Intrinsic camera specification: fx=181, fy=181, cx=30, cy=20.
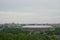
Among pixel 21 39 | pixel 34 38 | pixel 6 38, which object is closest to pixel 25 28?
pixel 34 38

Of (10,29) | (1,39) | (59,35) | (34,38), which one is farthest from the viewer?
(59,35)

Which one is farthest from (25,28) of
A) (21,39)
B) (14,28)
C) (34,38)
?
(21,39)

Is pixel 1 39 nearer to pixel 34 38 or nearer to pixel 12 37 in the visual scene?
pixel 12 37

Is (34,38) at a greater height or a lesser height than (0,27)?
lesser

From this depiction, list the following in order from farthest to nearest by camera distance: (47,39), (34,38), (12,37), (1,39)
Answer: (47,39), (34,38), (12,37), (1,39)

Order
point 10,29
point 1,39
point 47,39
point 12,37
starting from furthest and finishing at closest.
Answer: point 47,39, point 10,29, point 12,37, point 1,39

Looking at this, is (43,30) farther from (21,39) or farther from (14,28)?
(21,39)

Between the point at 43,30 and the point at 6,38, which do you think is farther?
the point at 43,30

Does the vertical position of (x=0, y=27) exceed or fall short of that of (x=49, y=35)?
it exceeds it

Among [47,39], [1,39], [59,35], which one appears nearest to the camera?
[1,39]
